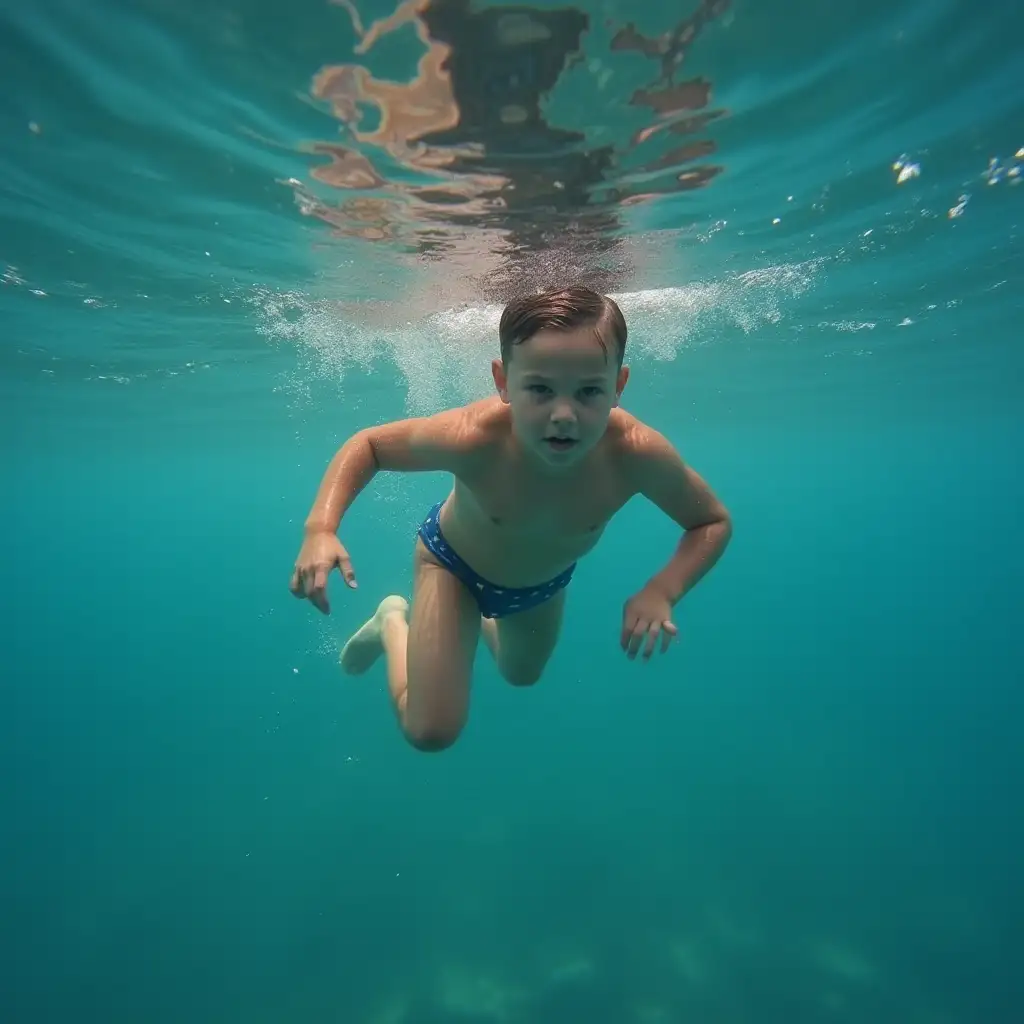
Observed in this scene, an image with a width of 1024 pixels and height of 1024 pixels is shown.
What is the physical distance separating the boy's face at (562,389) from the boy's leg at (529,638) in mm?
2379

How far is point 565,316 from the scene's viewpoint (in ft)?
11.9

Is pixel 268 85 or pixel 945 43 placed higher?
pixel 945 43

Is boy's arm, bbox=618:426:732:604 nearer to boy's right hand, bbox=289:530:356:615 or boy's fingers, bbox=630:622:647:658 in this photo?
boy's fingers, bbox=630:622:647:658

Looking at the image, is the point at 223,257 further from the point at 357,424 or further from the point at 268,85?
the point at 357,424

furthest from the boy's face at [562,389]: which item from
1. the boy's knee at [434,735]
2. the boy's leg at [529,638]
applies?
the boy's leg at [529,638]

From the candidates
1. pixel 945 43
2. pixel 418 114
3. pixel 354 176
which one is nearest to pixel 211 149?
pixel 354 176

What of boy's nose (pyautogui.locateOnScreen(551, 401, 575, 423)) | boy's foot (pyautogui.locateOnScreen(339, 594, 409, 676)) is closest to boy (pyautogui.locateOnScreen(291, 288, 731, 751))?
boy's nose (pyautogui.locateOnScreen(551, 401, 575, 423))

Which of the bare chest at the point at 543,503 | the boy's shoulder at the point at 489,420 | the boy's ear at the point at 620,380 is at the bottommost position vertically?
the bare chest at the point at 543,503

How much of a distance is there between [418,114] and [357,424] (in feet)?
110

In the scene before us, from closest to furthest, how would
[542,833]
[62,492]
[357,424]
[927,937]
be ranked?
[927,937] → [542,833] → [357,424] → [62,492]

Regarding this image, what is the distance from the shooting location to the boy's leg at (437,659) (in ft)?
15.6

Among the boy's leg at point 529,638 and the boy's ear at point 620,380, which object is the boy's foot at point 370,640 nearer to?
the boy's leg at point 529,638

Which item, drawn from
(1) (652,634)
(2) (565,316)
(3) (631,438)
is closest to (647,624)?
(1) (652,634)

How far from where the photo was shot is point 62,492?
70.9 meters
